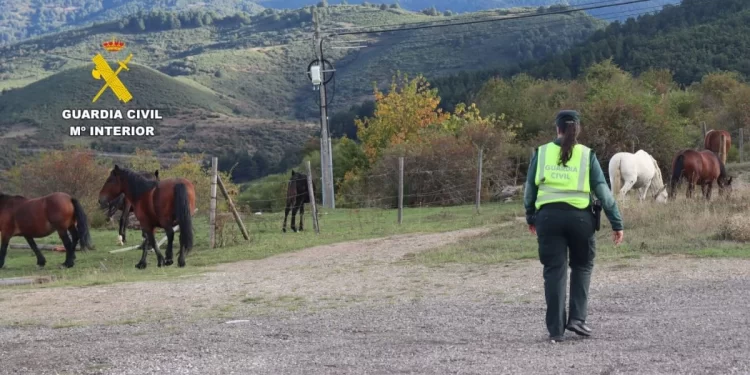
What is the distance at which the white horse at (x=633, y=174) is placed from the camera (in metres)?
20.8

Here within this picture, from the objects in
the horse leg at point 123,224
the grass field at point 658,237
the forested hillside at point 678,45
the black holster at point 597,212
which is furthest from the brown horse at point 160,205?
the forested hillside at point 678,45

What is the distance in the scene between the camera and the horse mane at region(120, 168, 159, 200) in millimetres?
17125

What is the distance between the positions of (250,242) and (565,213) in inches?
509

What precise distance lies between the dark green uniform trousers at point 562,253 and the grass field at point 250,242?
331 inches

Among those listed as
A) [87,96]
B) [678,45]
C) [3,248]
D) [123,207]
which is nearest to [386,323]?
[3,248]

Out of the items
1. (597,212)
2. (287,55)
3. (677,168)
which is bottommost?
(677,168)

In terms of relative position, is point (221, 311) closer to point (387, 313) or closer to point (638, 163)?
point (387, 313)

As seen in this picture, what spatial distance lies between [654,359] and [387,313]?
3.52m

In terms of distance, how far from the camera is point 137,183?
17.2 meters

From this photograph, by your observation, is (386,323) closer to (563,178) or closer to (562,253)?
(562,253)

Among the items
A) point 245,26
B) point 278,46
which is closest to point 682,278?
point 278,46

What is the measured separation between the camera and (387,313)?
9805 mm

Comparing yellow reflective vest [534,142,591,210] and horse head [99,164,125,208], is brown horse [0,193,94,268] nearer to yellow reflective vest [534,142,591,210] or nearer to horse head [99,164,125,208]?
horse head [99,164,125,208]

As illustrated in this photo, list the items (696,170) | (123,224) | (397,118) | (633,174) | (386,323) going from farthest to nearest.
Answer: (397,118), (123,224), (633,174), (696,170), (386,323)
